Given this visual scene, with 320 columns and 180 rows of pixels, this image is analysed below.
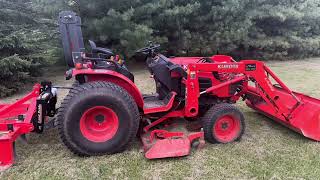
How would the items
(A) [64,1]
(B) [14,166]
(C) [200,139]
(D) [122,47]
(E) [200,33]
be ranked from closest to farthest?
(B) [14,166] < (C) [200,139] < (A) [64,1] < (D) [122,47] < (E) [200,33]

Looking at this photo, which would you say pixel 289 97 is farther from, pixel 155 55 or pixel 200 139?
pixel 155 55

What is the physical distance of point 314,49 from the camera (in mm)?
11867

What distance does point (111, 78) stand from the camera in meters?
3.51

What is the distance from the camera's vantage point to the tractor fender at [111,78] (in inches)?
133

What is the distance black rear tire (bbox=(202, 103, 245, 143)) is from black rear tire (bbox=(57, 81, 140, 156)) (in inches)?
35.3

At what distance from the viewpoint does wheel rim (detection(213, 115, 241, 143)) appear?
12.7 ft

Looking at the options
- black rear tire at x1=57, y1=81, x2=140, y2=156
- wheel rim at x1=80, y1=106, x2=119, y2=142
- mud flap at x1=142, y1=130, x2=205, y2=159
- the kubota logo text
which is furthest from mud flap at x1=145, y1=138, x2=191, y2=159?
the kubota logo text

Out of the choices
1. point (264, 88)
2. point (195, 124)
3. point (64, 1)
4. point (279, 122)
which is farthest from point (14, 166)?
point (64, 1)

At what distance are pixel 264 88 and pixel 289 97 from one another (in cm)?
47

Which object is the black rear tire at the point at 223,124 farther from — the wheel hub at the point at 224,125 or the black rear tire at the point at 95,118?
the black rear tire at the point at 95,118

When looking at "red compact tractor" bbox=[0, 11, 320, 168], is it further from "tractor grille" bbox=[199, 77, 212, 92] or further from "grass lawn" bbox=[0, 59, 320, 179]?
"grass lawn" bbox=[0, 59, 320, 179]

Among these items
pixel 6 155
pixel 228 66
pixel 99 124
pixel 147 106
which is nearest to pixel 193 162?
pixel 147 106

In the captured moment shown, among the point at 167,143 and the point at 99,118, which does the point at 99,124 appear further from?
the point at 167,143

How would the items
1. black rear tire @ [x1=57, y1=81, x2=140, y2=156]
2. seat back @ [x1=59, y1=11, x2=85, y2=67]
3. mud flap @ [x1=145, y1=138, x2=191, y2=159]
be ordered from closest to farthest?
black rear tire @ [x1=57, y1=81, x2=140, y2=156]
mud flap @ [x1=145, y1=138, x2=191, y2=159]
seat back @ [x1=59, y1=11, x2=85, y2=67]
